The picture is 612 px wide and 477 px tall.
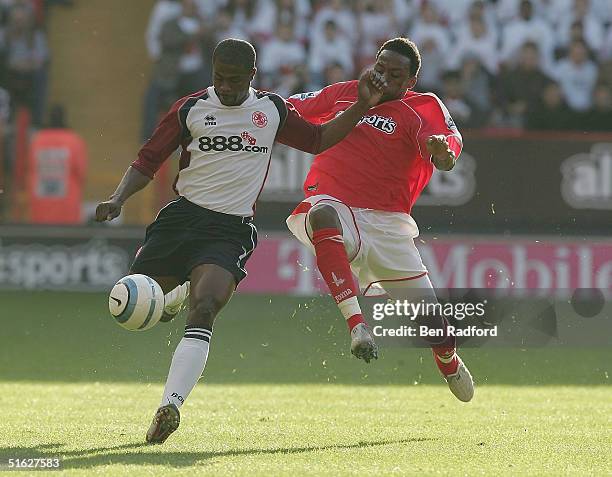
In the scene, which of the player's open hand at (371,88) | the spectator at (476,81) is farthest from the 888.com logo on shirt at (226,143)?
the spectator at (476,81)

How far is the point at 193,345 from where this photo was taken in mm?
6246

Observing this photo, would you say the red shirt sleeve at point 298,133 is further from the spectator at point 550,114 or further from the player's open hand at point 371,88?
the spectator at point 550,114

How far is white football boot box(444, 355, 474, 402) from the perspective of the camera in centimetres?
756

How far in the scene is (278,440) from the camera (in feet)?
21.0

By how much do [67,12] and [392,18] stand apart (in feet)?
13.8

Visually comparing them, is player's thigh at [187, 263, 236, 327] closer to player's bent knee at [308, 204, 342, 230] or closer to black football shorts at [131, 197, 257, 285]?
black football shorts at [131, 197, 257, 285]

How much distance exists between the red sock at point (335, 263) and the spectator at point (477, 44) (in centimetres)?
855

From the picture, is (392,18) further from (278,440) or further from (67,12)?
(278,440)

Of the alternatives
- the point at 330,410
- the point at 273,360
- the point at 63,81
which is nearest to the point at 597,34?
the point at 63,81

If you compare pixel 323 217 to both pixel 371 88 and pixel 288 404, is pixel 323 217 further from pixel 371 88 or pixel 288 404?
pixel 288 404

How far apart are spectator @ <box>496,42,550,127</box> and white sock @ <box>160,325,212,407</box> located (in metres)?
9.18

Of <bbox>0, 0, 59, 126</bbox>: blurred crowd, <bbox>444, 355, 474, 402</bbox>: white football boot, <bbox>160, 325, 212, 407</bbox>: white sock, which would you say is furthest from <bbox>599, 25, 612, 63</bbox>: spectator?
<bbox>160, 325, 212, 407</bbox>: white sock

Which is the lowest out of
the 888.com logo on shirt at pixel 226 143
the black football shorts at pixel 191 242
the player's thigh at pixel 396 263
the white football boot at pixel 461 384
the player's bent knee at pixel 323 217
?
the white football boot at pixel 461 384

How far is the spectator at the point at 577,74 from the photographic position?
1568 cm
